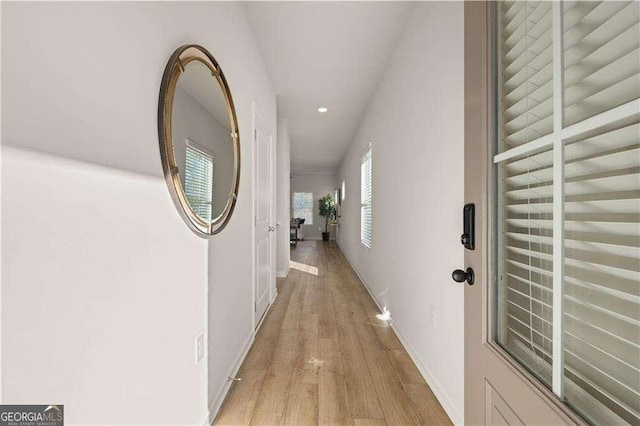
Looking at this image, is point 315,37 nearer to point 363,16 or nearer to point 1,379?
point 363,16

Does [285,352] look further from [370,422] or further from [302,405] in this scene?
[370,422]

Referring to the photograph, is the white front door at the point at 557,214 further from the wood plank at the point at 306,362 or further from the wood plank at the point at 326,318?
the wood plank at the point at 326,318

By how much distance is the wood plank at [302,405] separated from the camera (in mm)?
1485

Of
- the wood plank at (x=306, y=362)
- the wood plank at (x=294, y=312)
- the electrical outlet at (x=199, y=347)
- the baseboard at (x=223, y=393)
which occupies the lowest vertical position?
the wood plank at (x=294, y=312)

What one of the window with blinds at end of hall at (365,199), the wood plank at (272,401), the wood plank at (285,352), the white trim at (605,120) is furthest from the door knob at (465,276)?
the window with blinds at end of hall at (365,199)

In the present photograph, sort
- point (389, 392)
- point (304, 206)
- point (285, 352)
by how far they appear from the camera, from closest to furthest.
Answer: point (389, 392) < point (285, 352) < point (304, 206)

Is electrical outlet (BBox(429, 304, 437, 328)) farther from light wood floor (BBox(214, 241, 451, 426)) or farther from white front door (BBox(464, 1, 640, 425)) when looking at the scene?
white front door (BBox(464, 1, 640, 425))

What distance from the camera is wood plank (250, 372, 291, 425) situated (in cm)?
150

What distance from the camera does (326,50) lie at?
8.93 feet

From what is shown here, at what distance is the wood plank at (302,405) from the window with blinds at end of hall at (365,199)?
244 cm

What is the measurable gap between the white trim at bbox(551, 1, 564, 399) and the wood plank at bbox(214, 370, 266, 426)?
147 cm

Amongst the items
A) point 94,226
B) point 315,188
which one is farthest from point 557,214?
point 315,188

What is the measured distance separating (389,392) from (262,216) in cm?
187

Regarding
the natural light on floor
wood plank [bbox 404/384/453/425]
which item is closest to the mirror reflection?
wood plank [bbox 404/384/453/425]
